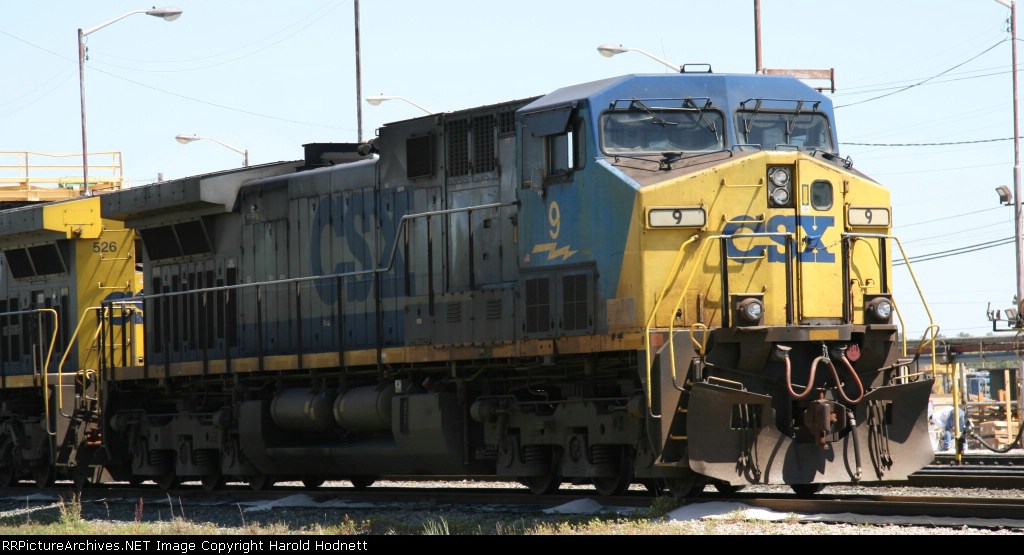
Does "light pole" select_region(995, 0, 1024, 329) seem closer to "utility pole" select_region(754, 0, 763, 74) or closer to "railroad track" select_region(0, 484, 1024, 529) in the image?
"utility pole" select_region(754, 0, 763, 74)

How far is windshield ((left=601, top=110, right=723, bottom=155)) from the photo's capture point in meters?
11.9

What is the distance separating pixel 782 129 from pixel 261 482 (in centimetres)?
774

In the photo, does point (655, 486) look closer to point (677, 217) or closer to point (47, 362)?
point (677, 217)

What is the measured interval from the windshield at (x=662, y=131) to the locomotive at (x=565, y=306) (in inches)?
0.8

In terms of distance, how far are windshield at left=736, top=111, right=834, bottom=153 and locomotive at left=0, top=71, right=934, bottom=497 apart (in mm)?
22

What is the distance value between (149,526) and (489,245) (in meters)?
3.97

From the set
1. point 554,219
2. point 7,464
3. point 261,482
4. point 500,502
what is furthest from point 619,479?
point 7,464

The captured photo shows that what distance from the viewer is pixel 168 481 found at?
1753 centimetres

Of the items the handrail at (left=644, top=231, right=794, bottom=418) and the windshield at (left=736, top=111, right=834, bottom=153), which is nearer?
the handrail at (left=644, top=231, right=794, bottom=418)

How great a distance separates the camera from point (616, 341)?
11492mm

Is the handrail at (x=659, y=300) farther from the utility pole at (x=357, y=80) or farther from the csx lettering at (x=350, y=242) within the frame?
the utility pole at (x=357, y=80)

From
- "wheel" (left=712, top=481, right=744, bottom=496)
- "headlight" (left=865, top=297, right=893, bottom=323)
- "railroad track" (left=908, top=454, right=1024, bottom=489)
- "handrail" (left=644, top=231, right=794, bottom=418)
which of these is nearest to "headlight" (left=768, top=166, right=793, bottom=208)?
"handrail" (left=644, top=231, right=794, bottom=418)
